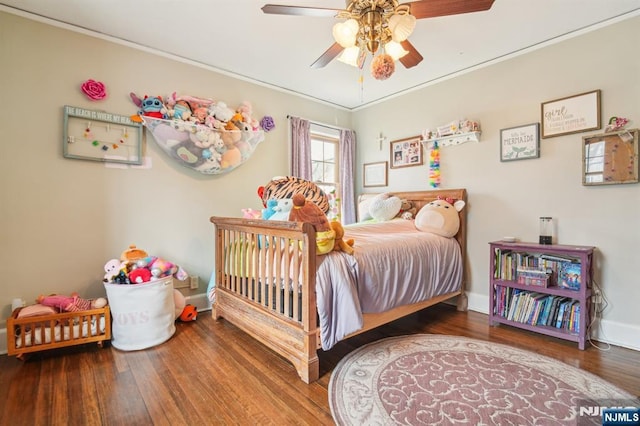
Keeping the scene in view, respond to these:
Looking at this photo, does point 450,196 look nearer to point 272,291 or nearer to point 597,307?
point 597,307

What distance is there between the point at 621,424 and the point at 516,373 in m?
0.45

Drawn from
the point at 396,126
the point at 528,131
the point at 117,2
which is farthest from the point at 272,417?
the point at 396,126

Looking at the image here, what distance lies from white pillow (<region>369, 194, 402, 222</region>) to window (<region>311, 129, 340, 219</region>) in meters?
0.78

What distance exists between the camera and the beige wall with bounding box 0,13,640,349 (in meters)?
2.06

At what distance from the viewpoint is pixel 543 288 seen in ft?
7.34

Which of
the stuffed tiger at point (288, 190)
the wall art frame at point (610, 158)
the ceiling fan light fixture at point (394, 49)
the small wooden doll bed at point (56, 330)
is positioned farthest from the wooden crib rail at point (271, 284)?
the wall art frame at point (610, 158)

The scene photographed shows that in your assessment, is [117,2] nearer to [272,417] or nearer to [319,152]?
[319,152]

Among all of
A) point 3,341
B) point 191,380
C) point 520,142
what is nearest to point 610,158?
point 520,142

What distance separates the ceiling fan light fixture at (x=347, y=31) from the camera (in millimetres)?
1548

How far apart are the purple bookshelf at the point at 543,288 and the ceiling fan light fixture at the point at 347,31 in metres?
2.06

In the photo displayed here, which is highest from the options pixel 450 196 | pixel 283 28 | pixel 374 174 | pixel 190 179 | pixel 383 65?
pixel 283 28

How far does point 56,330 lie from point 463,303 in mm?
3405

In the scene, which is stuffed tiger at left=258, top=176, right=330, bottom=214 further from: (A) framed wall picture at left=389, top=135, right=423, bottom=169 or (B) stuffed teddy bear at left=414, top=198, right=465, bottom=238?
(A) framed wall picture at left=389, top=135, right=423, bottom=169

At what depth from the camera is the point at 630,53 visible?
208 centimetres
